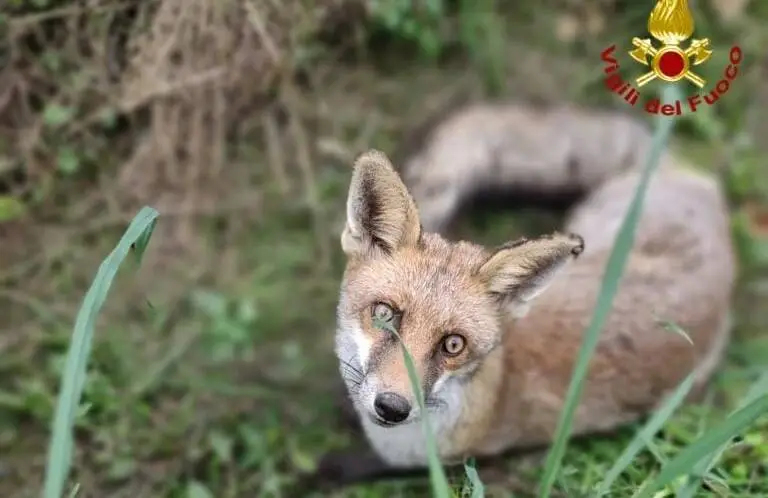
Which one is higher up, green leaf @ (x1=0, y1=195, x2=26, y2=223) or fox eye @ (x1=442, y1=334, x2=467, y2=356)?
green leaf @ (x1=0, y1=195, x2=26, y2=223)

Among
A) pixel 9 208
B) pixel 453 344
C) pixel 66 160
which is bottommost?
pixel 453 344

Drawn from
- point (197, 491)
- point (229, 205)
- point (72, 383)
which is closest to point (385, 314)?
point (72, 383)

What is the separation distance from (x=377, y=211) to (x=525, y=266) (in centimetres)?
56

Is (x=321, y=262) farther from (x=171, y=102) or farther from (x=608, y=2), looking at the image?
(x=608, y=2)

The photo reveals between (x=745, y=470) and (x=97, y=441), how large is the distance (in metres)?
2.73

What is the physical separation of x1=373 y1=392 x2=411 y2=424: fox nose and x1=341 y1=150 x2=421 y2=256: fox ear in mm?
548

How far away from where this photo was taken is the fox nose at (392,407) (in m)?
2.82

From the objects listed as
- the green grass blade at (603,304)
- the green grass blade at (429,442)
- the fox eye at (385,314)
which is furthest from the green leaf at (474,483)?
the fox eye at (385,314)

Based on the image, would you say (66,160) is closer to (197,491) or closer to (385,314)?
(197,491)

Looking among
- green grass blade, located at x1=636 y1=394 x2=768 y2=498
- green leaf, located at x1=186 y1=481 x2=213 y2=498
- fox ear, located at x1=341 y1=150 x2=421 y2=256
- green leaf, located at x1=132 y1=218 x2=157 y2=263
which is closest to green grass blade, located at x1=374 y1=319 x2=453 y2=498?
fox ear, located at x1=341 y1=150 x2=421 y2=256

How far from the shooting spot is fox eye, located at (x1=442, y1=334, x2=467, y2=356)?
9.70ft

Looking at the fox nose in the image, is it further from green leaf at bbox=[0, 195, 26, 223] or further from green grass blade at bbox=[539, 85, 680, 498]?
green leaf at bbox=[0, 195, 26, 223]

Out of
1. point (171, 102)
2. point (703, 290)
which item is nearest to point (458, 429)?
point (703, 290)

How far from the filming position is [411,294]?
9.64 feet
